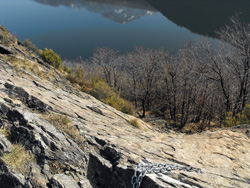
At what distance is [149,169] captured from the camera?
5.00 m

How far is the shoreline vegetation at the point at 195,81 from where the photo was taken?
603 inches

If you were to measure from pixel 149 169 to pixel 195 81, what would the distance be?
64.8ft

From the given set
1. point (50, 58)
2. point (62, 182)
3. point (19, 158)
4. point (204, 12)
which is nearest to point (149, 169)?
point (62, 182)

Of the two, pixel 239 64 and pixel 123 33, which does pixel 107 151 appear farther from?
pixel 123 33

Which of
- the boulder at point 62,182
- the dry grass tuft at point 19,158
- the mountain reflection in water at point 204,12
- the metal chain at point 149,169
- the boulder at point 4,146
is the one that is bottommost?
the boulder at point 62,182

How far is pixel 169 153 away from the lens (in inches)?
262

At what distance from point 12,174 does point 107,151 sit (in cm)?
271

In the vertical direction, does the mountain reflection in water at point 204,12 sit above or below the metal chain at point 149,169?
above

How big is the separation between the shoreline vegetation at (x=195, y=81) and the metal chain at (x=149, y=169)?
28.0ft

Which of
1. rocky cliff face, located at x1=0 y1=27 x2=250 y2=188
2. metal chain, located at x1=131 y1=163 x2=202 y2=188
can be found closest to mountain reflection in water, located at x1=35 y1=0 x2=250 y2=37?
rocky cliff face, located at x1=0 y1=27 x2=250 y2=188

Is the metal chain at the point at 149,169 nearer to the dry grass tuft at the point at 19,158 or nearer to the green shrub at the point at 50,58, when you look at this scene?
the dry grass tuft at the point at 19,158

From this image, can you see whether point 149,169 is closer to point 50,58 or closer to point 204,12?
point 50,58

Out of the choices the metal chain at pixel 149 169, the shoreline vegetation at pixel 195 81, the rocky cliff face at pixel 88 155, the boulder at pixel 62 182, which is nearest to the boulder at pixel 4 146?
the rocky cliff face at pixel 88 155

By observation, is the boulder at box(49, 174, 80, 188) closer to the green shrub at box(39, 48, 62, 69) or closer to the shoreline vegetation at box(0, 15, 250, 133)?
the shoreline vegetation at box(0, 15, 250, 133)
